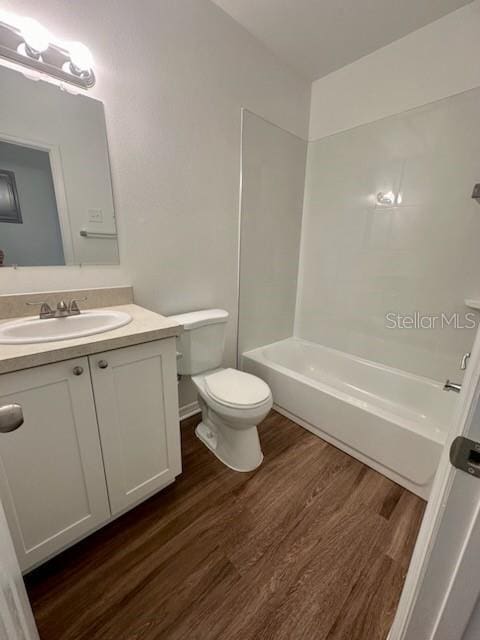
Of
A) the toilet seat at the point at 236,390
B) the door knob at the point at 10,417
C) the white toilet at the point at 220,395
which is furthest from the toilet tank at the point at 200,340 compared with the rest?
the door knob at the point at 10,417

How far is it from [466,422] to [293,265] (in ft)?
6.97

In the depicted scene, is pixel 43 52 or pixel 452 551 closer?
pixel 452 551

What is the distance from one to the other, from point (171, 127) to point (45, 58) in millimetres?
562

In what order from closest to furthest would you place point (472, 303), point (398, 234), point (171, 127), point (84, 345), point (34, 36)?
point (84, 345) → point (34, 36) → point (171, 127) → point (472, 303) → point (398, 234)

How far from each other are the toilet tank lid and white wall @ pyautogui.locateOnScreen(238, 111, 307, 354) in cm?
44

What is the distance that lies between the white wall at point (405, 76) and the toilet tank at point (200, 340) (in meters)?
1.75

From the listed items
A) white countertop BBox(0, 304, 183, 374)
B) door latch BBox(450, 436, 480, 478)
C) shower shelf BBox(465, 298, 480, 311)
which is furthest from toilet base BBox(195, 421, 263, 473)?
shower shelf BBox(465, 298, 480, 311)

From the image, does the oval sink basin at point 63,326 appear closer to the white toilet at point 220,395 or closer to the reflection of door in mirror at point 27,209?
the reflection of door in mirror at point 27,209

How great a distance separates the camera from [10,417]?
0.40 meters

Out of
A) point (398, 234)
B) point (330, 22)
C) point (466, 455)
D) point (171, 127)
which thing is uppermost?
point (330, 22)

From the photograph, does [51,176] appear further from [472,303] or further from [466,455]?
[472,303]

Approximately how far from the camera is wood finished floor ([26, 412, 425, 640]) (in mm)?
888

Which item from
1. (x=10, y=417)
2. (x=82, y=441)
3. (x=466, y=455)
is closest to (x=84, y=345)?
(x=82, y=441)

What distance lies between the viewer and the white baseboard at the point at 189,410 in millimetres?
1888
